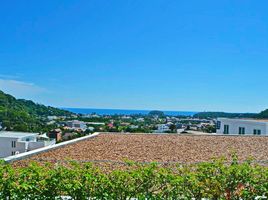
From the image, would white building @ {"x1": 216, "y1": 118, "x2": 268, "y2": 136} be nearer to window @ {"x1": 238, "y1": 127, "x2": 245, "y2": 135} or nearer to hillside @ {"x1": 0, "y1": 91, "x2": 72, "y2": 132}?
window @ {"x1": 238, "y1": 127, "x2": 245, "y2": 135}

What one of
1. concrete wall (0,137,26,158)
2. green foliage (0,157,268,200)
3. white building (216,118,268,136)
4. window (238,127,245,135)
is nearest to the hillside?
concrete wall (0,137,26,158)

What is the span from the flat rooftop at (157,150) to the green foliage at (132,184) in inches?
168

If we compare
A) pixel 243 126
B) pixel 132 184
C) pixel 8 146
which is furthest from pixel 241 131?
pixel 8 146

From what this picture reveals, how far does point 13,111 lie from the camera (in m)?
61.2

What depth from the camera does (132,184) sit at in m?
3.71

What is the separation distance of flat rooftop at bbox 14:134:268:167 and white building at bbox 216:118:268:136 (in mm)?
8331

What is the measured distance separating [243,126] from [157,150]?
14017 mm

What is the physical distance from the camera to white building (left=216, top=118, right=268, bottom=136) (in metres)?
20.3

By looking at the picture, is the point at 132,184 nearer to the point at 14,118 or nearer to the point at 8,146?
the point at 8,146

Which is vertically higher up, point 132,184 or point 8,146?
point 132,184

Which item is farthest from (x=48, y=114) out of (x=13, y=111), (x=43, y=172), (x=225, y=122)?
(x=43, y=172)

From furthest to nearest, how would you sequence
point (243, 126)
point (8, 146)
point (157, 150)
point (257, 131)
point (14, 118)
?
point (14, 118), point (8, 146), point (243, 126), point (257, 131), point (157, 150)

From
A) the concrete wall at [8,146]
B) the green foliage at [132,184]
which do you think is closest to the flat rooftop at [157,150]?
the green foliage at [132,184]

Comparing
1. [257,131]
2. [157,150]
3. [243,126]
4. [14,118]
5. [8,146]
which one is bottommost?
[8,146]
